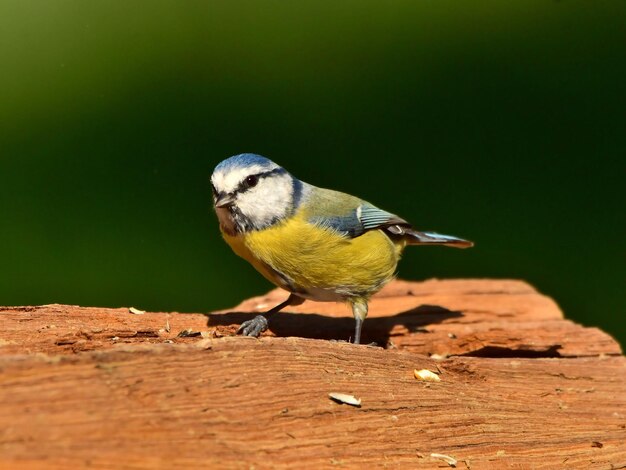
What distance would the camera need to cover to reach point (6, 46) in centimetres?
450

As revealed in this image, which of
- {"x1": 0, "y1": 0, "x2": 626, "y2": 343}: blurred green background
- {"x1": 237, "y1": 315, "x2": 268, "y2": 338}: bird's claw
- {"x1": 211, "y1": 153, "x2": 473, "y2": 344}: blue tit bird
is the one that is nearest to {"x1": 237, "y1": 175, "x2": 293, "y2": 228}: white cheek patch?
{"x1": 211, "y1": 153, "x2": 473, "y2": 344}: blue tit bird

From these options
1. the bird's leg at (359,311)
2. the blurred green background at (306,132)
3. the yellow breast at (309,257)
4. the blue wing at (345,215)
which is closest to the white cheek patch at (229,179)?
the yellow breast at (309,257)

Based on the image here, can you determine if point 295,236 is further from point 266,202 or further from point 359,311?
point 359,311

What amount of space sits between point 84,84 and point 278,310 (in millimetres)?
2186

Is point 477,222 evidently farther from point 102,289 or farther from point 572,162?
point 102,289

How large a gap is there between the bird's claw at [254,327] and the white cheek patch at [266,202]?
29 centimetres

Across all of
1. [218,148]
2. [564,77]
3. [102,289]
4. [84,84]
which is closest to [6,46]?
[84,84]

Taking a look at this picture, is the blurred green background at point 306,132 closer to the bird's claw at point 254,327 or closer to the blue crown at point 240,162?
the bird's claw at point 254,327

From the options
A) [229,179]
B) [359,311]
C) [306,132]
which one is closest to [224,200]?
[229,179]

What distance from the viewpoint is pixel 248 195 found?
8.16ft

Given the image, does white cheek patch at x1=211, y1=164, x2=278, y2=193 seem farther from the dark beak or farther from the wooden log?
the wooden log

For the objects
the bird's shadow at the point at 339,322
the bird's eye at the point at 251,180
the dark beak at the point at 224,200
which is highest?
the bird's eye at the point at 251,180

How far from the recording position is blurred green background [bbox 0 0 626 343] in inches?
151

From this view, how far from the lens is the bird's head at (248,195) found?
244 cm
